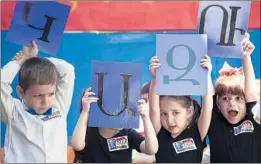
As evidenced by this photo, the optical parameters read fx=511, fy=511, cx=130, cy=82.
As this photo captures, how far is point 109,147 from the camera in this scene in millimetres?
3004

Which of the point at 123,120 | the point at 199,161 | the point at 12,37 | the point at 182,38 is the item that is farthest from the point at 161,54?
the point at 12,37

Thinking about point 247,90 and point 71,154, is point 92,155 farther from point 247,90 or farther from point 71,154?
point 247,90

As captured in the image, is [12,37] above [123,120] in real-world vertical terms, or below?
above

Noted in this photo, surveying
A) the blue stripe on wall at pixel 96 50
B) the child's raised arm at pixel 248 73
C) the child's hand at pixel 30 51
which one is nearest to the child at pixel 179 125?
the blue stripe on wall at pixel 96 50

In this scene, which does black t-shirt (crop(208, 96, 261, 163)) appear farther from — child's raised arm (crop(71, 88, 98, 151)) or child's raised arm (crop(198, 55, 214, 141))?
child's raised arm (crop(71, 88, 98, 151))

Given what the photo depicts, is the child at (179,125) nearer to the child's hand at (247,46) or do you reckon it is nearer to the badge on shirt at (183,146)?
the badge on shirt at (183,146)

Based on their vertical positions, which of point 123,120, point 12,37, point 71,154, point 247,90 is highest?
point 12,37

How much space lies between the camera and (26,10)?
2988 millimetres

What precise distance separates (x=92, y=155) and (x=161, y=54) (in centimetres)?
72

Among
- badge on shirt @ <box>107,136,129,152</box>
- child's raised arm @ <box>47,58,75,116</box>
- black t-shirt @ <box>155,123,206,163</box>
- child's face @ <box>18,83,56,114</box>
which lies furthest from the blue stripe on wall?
black t-shirt @ <box>155,123,206,163</box>

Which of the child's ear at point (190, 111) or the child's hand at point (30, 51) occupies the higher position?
the child's hand at point (30, 51)

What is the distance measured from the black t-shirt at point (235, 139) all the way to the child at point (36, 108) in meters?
0.88

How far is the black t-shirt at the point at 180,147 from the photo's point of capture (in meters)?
3.00

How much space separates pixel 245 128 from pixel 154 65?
660 millimetres
